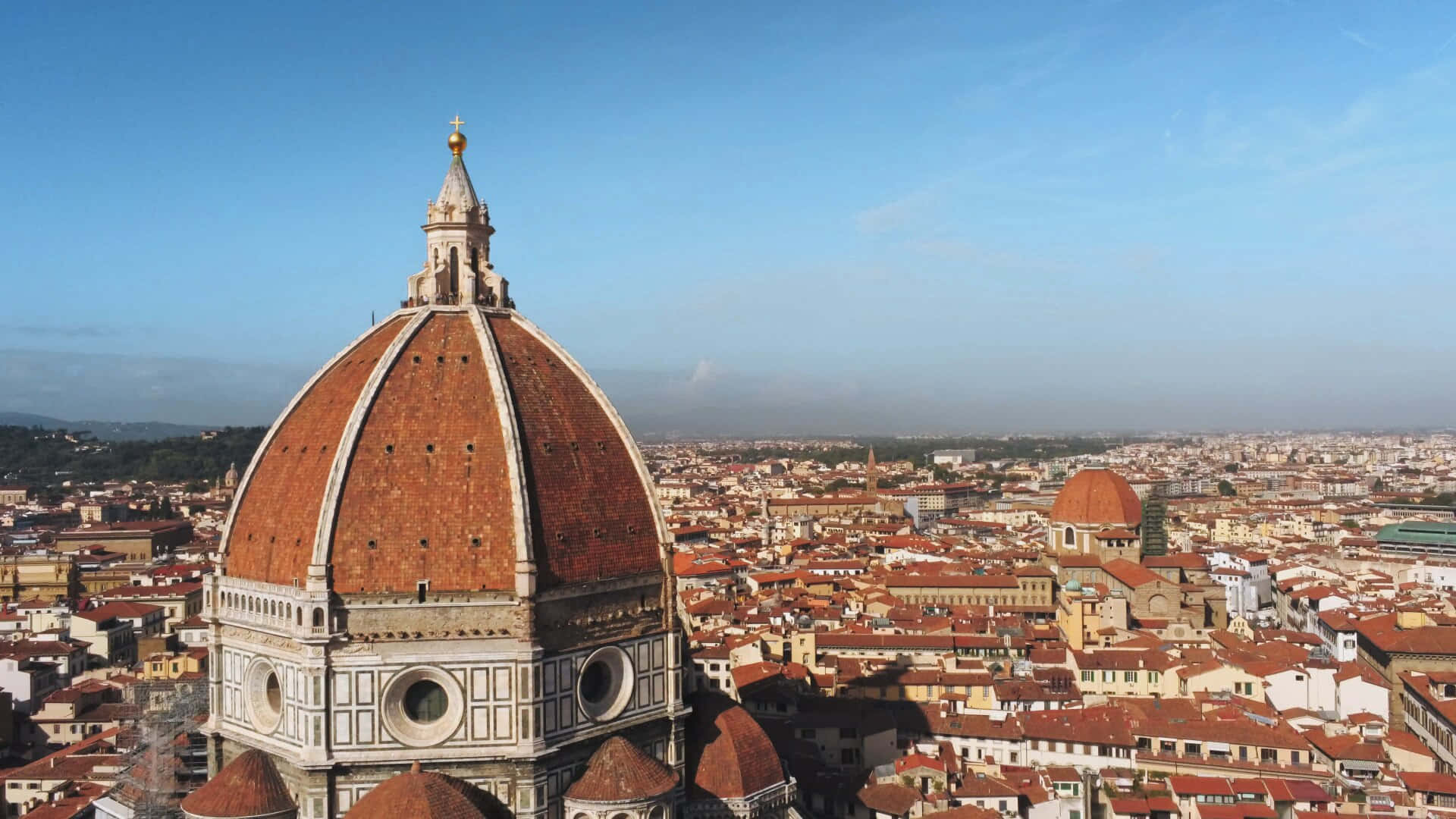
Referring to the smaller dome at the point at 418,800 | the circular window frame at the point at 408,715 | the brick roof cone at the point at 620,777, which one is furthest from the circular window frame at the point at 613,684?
the smaller dome at the point at 418,800

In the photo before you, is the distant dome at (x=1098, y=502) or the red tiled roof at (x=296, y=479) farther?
the distant dome at (x=1098, y=502)

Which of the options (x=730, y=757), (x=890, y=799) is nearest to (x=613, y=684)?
(x=730, y=757)

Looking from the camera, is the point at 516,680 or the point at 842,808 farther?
the point at 842,808

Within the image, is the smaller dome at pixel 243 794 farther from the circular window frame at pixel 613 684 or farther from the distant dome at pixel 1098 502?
the distant dome at pixel 1098 502

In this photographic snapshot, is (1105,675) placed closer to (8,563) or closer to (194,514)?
(8,563)

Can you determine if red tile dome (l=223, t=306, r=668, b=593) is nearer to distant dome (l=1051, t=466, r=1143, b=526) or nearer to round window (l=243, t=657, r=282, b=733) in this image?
round window (l=243, t=657, r=282, b=733)

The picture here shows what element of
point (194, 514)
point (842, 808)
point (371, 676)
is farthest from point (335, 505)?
point (194, 514)
